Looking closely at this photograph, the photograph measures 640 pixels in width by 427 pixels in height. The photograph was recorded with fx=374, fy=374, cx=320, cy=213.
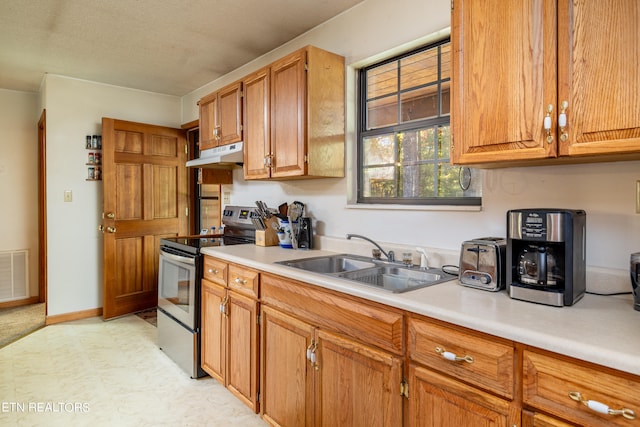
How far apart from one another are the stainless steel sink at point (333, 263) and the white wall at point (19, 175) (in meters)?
3.89

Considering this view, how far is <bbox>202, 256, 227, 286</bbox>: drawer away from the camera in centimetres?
225

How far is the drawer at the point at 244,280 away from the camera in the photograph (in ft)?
6.50

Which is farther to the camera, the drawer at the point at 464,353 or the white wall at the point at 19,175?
the white wall at the point at 19,175

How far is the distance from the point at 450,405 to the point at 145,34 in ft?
9.62

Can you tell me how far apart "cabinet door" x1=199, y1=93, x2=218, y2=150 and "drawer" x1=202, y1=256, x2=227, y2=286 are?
108 cm

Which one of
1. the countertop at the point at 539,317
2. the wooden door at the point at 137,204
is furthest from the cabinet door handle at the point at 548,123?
the wooden door at the point at 137,204

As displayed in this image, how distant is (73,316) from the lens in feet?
12.2

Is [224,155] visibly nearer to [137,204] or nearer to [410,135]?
[410,135]

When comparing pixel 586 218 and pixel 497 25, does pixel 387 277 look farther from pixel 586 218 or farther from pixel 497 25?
pixel 497 25

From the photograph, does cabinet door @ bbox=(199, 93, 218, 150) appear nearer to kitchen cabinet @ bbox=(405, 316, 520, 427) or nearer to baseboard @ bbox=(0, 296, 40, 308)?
kitchen cabinet @ bbox=(405, 316, 520, 427)

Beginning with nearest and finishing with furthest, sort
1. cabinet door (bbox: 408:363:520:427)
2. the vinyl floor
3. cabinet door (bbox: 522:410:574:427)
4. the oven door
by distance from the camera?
cabinet door (bbox: 522:410:574:427), cabinet door (bbox: 408:363:520:427), the vinyl floor, the oven door

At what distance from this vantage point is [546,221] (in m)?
1.19

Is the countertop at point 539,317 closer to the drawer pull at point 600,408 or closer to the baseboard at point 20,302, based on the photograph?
the drawer pull at point 600,408

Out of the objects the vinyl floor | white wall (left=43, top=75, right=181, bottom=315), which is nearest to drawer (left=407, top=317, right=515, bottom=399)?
the vinyl floor
